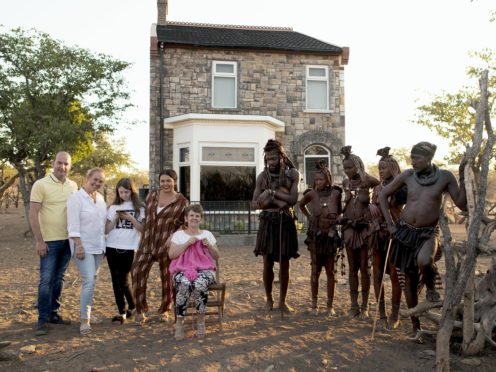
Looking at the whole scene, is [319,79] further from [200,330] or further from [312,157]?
[200,330]

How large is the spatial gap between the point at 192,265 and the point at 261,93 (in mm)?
11748

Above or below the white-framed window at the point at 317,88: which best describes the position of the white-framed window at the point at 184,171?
below

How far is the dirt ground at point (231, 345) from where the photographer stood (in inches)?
153

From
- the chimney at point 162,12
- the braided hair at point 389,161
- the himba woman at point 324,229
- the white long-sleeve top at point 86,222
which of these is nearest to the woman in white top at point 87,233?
the white long-sleeve top at point 86,222

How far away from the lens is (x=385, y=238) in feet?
16.2

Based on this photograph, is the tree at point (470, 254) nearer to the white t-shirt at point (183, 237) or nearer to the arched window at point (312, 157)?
the white t-shirt at point (183, 237)

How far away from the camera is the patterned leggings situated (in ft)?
15.3

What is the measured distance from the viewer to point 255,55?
1591cm

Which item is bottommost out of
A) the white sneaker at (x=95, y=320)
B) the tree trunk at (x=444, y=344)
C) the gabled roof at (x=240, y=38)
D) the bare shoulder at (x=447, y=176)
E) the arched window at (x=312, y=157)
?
the white sneaker at (x=95, y=320)

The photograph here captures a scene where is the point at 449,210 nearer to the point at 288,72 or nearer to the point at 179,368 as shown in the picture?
the point at 288,72

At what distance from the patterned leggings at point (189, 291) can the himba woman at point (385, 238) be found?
6.08ft

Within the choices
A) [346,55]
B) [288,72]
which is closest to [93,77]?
[288,72]

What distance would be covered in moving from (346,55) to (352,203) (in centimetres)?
1223

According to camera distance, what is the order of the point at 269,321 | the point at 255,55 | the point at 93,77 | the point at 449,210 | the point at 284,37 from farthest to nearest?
the point at 449,210
the point at 284,37
the point at 255,55
the point at 93,77
the point at 269,321
